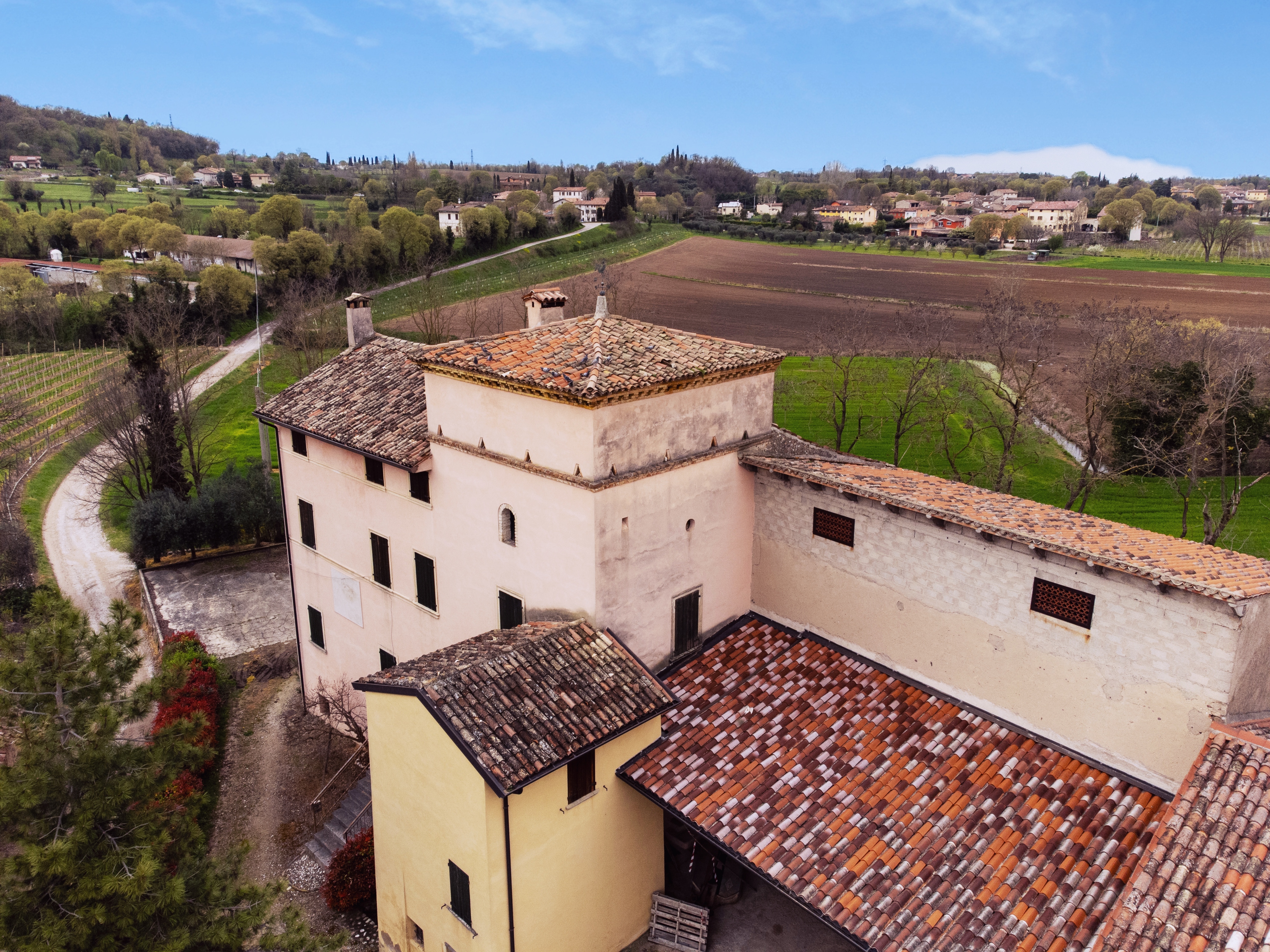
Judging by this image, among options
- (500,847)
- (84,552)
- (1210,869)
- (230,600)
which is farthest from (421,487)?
(84,552)

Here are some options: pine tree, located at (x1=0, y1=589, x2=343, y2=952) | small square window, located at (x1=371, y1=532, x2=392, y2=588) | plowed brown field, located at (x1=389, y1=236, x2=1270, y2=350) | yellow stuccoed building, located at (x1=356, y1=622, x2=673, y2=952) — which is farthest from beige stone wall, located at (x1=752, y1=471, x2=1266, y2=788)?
plowed brown field, located at (x1=389, y1=236, x2=1270, y2=350)

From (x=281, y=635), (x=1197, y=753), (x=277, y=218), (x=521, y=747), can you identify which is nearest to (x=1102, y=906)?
(x=1197, y=753)

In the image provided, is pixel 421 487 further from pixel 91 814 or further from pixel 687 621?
pixel 91 814

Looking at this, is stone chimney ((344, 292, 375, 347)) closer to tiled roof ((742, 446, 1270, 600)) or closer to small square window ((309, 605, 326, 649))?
small square window ((309, 605, 326, 649))

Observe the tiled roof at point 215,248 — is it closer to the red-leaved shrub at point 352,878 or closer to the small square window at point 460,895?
the red-leaved shrub at point 352,878

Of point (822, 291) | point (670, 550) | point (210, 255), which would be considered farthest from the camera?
point (210, 255)
